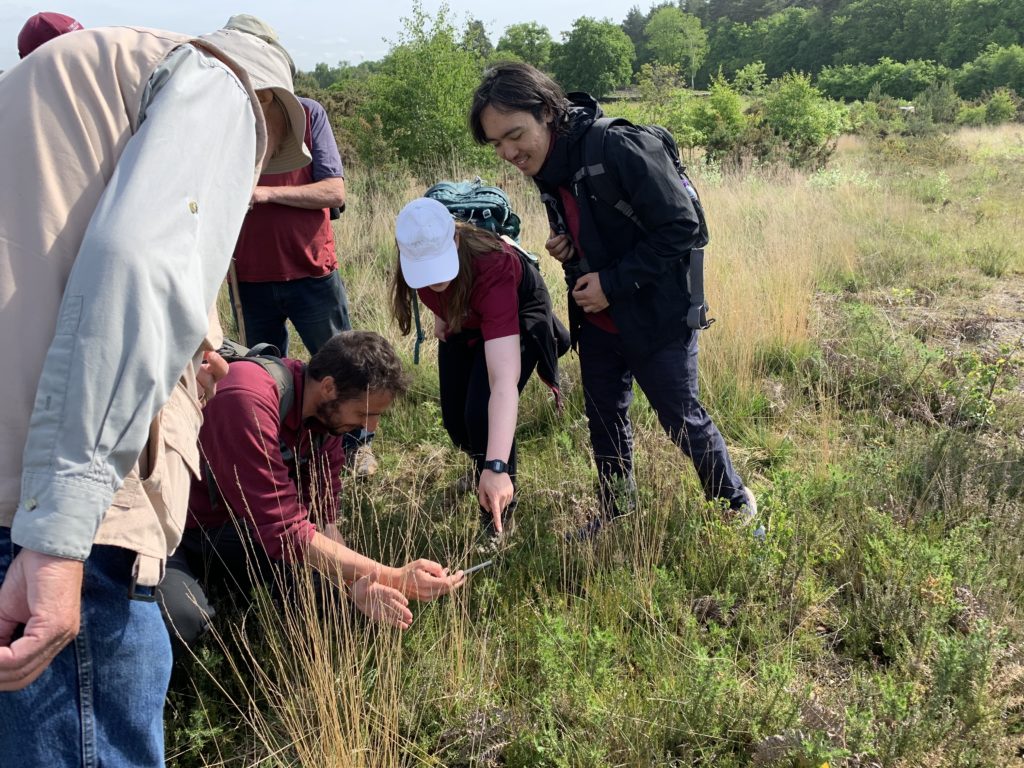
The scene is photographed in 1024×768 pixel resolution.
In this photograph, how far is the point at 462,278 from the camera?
271 cm

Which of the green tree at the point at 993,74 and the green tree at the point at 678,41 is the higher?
the green tree at the point at 678,41

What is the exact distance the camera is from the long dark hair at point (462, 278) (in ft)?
8.89

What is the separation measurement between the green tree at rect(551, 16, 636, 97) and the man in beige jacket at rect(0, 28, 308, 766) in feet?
252

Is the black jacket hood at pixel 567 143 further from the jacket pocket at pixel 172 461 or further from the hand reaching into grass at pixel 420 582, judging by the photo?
the jacket pocket at pixel 172 461

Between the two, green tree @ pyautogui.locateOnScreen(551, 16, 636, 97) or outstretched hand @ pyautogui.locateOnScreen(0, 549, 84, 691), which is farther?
green tree @ pyautogui.locateOnScreen(551, 16, 636, 97)

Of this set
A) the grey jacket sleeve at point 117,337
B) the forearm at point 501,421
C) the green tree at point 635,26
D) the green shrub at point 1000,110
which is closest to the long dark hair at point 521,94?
the forearm at point 501,421

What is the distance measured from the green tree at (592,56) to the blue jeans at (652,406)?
75129 millimetres

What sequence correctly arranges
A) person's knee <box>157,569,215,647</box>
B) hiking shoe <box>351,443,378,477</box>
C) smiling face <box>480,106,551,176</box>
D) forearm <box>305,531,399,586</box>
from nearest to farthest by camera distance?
forearm <box>305,531,399,586</box>, person's knee <box>157,569,215,647</box>, smiling face <box>480,106,551,176</box>, hiking shoe <box>351,443,378,477</box>

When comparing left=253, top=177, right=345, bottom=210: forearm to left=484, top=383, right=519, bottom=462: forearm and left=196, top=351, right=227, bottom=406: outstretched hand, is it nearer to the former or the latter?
left=484, top=383, right=519, bottom=462: forearm

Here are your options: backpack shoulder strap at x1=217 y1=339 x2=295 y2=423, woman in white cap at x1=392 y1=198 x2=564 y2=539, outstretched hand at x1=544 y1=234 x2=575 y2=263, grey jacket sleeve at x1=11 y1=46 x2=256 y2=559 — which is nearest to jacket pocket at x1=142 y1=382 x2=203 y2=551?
grey jacket sleeve at x1=11 y1=46 x2=256 y2=559

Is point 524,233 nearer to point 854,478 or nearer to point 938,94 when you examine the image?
point 854,478

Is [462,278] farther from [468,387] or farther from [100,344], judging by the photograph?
[100,344]

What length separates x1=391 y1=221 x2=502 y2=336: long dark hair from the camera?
2711mm

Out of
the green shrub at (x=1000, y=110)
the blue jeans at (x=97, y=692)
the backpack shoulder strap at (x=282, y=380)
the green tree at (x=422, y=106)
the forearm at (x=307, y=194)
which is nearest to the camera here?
the blue jeans at (x=97, y=692)
